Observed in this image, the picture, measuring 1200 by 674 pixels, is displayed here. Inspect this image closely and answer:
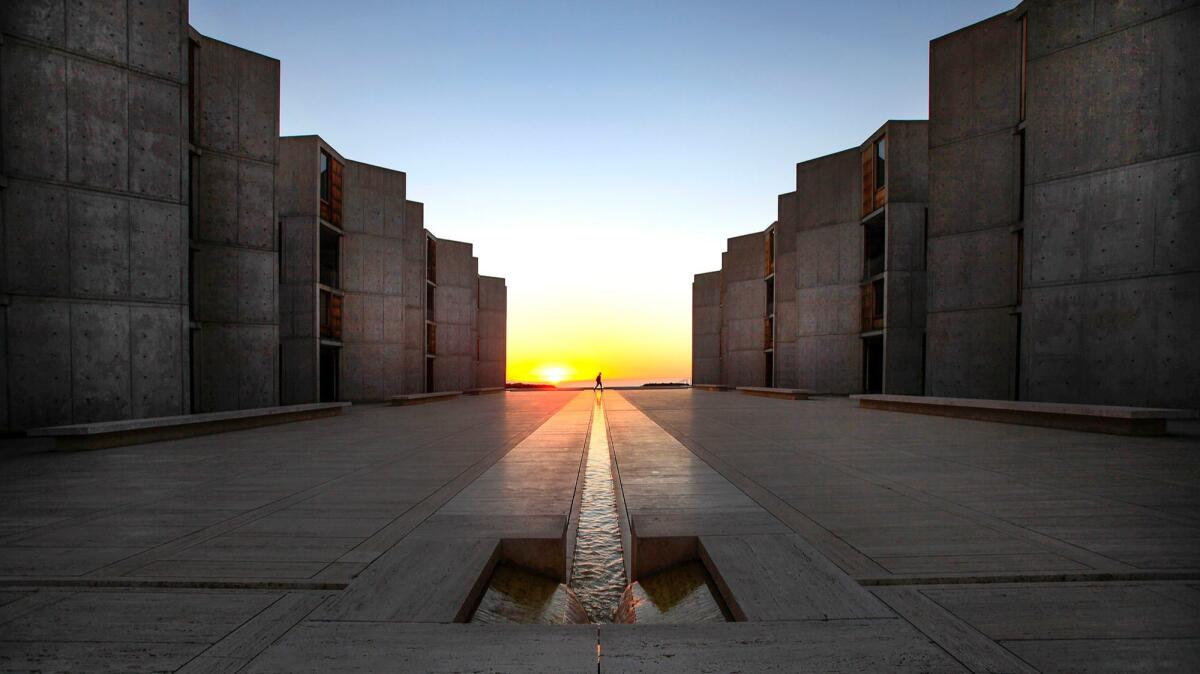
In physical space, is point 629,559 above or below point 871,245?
below

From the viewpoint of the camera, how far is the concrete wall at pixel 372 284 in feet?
78.1

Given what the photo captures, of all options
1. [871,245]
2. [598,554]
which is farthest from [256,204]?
[871,245]

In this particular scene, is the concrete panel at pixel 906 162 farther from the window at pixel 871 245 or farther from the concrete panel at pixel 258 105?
the concrete panel at pixel 258 105

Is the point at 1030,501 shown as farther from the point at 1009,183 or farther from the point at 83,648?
the point at 1009,183

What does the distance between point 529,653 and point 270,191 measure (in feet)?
60.2

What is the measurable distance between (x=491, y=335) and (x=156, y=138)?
31795mm

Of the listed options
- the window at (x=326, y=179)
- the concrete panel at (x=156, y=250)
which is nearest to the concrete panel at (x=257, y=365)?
the concrete panel at (x=156, y=250)

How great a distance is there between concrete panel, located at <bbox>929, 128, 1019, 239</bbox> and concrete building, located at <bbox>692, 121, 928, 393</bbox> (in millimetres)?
4639

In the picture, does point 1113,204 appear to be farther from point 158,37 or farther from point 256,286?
point 256,286

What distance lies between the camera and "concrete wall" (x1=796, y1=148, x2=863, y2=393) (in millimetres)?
25438

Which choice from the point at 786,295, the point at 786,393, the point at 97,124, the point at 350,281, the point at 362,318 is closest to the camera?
the point at 97,124

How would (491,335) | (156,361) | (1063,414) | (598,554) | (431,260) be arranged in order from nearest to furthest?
(598,554) < (1063,414) < (156,361) < (431,260) < (491,335)

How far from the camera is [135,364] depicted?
11984 millimetres

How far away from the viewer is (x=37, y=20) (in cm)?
1105
